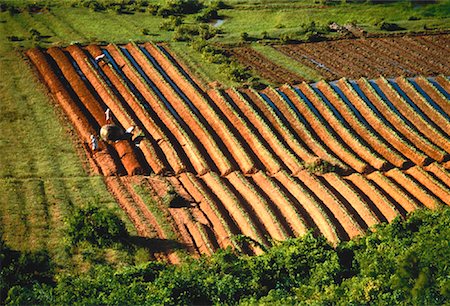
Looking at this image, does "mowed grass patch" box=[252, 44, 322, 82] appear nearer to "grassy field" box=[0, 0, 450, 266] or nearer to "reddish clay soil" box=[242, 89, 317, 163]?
"grassy field" box=[0, 0, 450, 266]

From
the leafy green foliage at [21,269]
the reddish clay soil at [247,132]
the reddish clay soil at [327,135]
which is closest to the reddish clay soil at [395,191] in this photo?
the reddish clay soil at [327,135]

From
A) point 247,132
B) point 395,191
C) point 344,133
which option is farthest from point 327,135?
point 395,191

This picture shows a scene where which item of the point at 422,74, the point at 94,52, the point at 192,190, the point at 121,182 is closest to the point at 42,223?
the point at 121,182

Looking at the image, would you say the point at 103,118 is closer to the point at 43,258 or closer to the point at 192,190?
the point at 192,190

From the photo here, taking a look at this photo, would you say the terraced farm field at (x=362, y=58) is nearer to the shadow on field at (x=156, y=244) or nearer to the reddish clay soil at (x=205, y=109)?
the reddish clay soil at (x=205, y=109)

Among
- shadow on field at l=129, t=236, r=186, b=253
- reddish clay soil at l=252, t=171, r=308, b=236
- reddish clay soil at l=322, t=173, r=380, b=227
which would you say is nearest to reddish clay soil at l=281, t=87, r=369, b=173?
reddish clay soil at l=322, t=173, r=380, b=227

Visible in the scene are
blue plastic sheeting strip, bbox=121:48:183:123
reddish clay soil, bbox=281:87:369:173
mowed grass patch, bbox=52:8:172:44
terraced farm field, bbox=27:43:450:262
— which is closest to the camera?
terraced farm field, bbox=27:43:450:262
